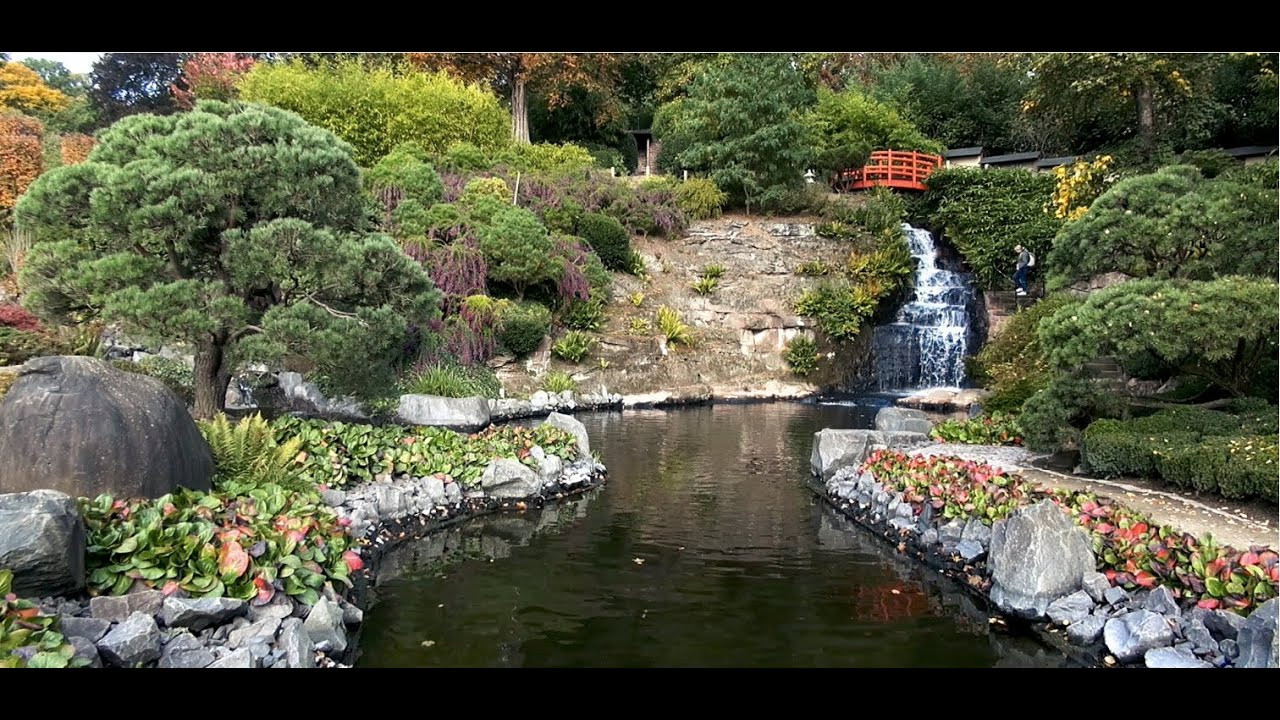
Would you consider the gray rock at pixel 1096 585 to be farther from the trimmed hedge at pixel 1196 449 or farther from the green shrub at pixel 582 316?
the green shrub at pixel 582 316

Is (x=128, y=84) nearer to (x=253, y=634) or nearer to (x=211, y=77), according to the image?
(x=211, y=77)

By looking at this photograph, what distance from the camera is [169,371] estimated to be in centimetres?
1166

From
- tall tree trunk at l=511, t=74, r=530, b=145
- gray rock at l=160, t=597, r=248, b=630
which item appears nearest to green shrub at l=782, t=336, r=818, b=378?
tall tree trunk at l=511, t=74, r=530, b=145

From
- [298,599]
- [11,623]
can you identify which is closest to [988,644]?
[298,599]

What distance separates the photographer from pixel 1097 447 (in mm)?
8031

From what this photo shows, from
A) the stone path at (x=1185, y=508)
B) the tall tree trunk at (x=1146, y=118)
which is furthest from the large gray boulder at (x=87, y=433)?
the tall tree trunk at (x=1146, y=118)

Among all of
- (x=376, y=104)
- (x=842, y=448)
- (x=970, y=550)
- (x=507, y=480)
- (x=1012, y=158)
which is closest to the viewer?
(x=970, y=550)

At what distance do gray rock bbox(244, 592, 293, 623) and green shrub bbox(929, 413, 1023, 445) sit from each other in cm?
846

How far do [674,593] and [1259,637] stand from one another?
340 cm

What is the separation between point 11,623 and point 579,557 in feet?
12.8

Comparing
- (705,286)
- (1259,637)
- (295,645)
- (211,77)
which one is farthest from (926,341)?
(211,77)

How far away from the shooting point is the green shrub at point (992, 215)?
69.2 feet

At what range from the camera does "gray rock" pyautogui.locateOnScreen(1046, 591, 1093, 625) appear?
210 inches

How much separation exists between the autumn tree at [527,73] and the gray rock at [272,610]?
74.0 feet
